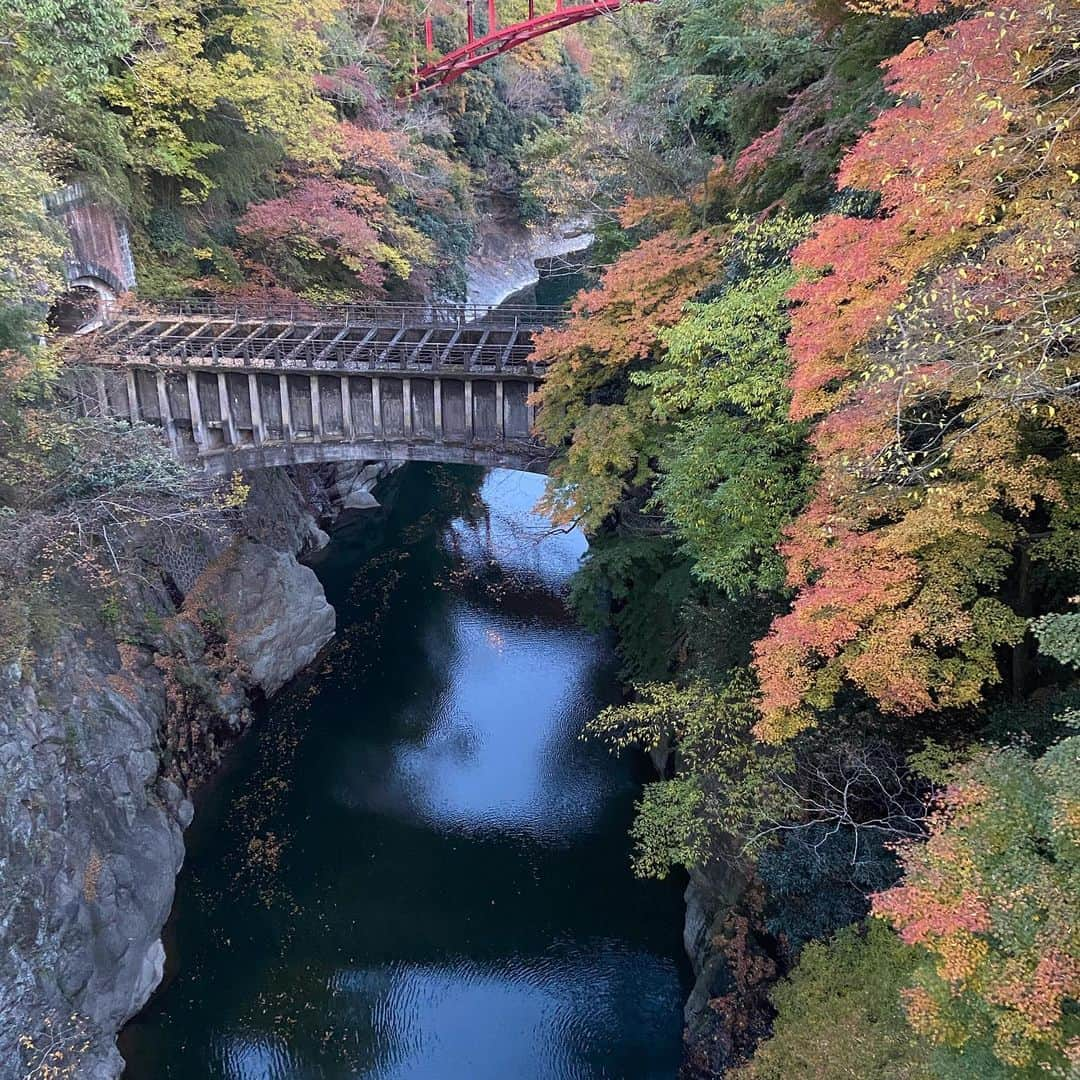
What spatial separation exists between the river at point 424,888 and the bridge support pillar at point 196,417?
7.23 meters

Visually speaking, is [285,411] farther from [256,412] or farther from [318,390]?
[318,390]

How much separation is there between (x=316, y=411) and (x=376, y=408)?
162 centimetres

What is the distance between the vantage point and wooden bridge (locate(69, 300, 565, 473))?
61.5ft

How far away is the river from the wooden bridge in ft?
22.6

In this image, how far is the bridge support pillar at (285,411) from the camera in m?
19.3

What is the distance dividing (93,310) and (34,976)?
17808 mm

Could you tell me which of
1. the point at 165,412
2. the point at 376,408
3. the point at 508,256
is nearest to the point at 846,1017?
the point at 376,408

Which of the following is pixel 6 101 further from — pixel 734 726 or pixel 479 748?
pixel 734 726

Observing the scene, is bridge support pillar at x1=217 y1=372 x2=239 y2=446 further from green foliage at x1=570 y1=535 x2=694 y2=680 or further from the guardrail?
green foliage at x1=570 y1=535 x2=694 y2=680

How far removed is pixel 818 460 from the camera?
9.51m

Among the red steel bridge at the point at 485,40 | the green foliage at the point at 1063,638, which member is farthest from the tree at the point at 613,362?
the red steel bridge at the point at 485,40

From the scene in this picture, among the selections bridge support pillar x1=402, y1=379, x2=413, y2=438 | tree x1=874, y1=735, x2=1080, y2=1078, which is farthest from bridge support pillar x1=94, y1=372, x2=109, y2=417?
tree x1=874, y1=735, x2=1080, y2=1078

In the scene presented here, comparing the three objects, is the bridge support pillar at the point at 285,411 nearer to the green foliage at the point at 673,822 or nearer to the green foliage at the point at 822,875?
the green foliage at the point at 673,822

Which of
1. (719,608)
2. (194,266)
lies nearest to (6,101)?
(194,266)
